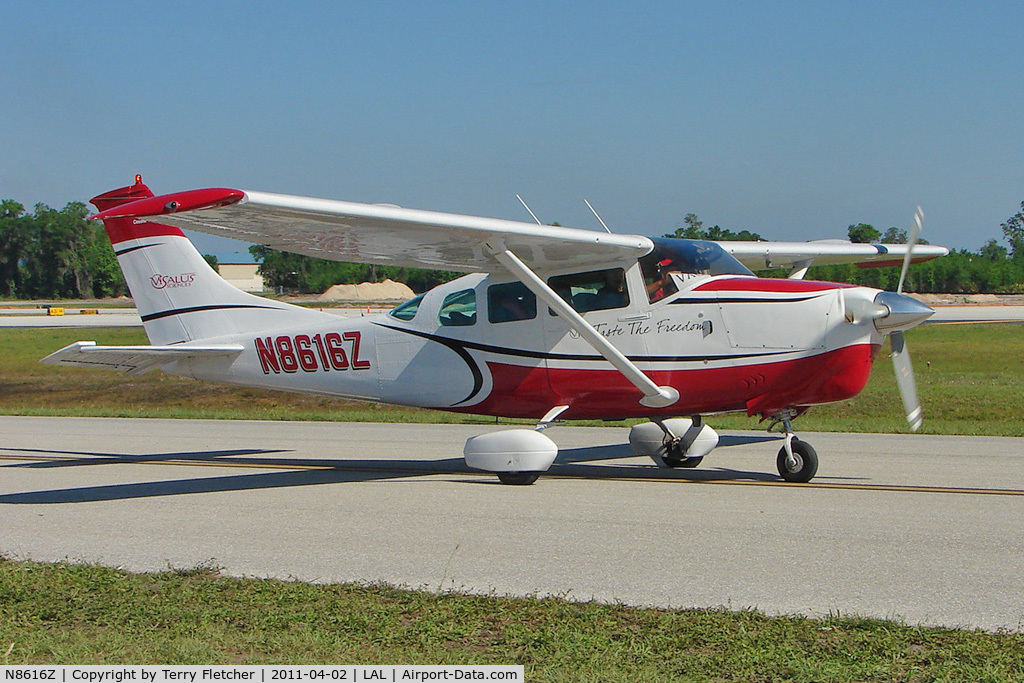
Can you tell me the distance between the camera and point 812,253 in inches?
521

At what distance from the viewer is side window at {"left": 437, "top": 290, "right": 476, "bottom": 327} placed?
11.2 m

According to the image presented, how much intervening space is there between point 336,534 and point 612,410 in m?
3.63

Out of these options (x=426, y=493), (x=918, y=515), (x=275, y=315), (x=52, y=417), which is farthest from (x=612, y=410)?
(x=52, y=417)

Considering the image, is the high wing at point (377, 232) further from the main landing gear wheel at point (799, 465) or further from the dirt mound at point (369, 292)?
the dirt mound at point (369, 292)

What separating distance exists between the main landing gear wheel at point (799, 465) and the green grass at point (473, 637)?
4.79m

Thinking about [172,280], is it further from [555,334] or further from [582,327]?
[582,327]

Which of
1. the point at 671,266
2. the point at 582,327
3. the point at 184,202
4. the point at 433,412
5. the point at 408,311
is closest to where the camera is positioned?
the point at 184,202

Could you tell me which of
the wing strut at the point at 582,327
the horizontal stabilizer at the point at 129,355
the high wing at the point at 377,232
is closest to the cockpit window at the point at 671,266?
the high wing at the point at 377,232

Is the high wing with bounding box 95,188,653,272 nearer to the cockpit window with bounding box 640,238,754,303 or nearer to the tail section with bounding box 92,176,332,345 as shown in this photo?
the cockpit window with bounding box 640,238,754,303

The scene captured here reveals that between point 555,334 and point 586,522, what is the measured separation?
2.96 metres

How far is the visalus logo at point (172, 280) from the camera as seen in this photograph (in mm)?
13273

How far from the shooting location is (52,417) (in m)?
19.2

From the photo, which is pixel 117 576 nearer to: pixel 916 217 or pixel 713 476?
pixel 713 476
